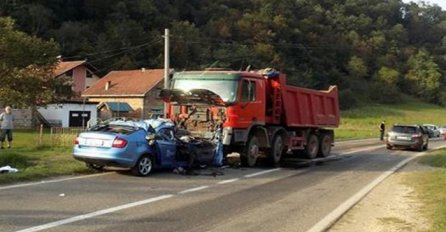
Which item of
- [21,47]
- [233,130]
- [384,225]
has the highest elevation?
[21,47]

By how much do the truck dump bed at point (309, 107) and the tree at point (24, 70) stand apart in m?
10.3

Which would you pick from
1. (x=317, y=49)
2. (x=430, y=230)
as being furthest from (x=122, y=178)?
(x=317, y=49)

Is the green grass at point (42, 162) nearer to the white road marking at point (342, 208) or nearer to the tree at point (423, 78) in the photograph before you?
the white road marking at point (342, 208)

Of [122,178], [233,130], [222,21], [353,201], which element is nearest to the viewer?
[353,201]

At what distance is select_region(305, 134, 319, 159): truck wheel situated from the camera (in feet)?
74.7

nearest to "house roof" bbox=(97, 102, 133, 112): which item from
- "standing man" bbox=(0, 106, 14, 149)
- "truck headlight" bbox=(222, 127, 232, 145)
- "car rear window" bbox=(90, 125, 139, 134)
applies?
"standing man" bbox=(0, 106, 14, 149)

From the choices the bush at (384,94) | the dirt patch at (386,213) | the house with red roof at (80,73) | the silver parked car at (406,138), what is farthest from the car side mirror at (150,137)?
the bush at (384,94)

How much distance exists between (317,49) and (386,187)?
106 meters

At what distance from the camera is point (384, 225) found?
913 cm

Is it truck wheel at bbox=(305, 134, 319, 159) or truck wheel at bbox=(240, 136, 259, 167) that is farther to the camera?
truck wheel at bbox=(305, 134, 319, 159)

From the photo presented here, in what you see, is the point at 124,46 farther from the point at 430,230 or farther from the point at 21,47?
the point at 430,230

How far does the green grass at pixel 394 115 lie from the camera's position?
88.8m

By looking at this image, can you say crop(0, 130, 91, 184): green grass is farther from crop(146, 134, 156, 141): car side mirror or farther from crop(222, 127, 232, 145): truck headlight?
crop(222, 127, 232, 145): truck headlight

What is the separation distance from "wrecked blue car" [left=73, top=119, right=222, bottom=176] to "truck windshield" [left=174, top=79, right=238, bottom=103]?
172cm
